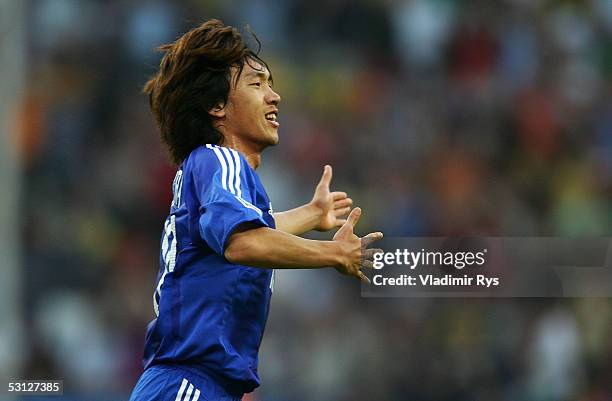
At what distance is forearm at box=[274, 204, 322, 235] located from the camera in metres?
3.77

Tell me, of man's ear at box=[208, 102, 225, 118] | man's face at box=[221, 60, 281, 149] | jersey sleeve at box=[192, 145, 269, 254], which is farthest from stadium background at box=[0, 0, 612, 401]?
jersey sleeve at box=[192, 145, 269, 254]

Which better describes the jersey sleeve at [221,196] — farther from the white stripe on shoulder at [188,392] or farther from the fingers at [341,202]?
the fingers at [341,202]

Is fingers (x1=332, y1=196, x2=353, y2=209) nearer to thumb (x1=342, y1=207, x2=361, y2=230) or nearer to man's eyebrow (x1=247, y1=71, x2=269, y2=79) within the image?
man's eyebrow (x1=247, y1=71, x2=269, y2=79)

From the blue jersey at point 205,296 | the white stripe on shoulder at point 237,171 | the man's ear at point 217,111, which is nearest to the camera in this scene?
the white stripe on shoulder at point 237,171

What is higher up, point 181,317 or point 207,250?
point 207,250

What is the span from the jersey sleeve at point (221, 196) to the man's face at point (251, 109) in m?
0.30

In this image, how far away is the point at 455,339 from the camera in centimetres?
595

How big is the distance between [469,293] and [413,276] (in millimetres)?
317

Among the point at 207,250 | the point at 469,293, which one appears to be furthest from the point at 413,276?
the point at 207,250

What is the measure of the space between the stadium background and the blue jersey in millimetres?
2799

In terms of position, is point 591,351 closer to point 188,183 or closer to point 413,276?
point 413,276

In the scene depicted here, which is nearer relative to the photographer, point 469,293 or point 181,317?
point 181,317

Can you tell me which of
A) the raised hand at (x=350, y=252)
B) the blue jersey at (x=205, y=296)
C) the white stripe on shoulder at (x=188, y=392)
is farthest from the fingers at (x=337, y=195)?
the white stripe on shoulder at (x=188, y=392)

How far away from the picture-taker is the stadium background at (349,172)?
5820 mm
